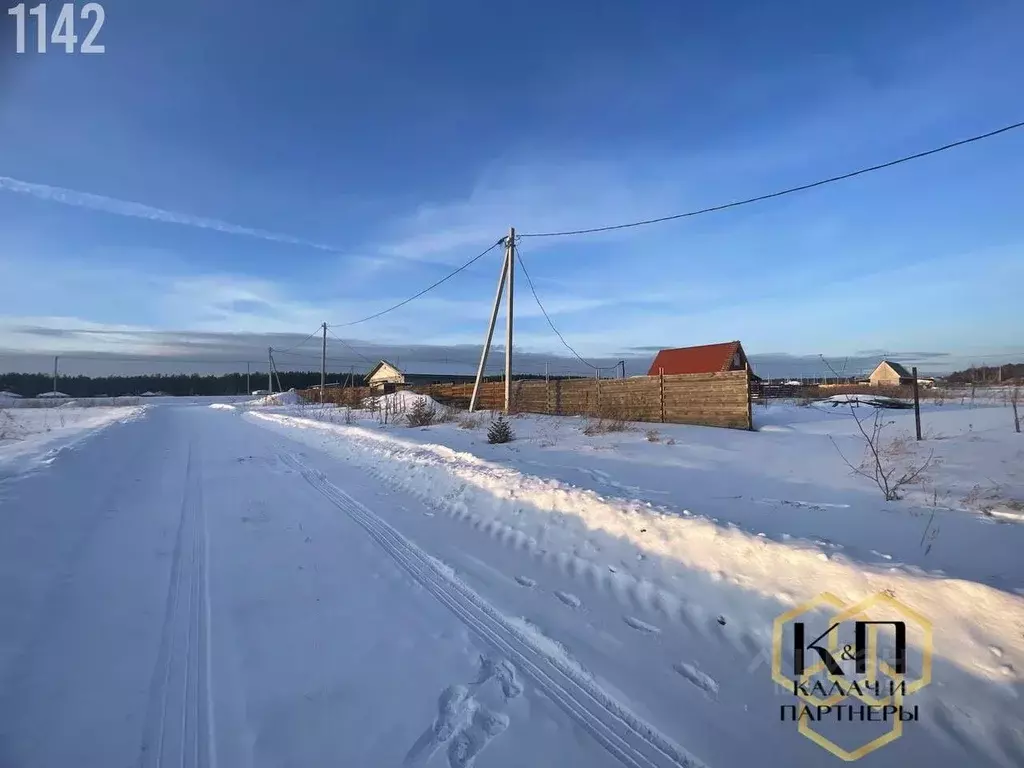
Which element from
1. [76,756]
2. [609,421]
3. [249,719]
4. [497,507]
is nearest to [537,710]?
[249,719]

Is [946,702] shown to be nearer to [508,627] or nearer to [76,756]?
[508,627]

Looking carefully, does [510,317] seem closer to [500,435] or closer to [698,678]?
[500,435]

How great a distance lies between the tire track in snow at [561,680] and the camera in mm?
2793

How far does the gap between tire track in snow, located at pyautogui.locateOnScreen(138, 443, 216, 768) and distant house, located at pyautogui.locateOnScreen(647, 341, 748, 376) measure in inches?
1098

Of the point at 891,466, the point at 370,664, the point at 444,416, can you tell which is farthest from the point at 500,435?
the point at 370,664

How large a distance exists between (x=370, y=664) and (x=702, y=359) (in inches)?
1343

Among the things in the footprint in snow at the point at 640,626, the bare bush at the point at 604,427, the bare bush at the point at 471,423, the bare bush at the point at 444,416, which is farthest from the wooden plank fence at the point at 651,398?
the footprint in snow at the point at 640,626

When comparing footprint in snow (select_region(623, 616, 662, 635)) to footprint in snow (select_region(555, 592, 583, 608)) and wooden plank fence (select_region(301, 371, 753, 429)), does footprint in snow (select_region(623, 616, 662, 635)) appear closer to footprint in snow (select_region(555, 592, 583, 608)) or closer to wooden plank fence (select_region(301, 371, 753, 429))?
footprint in snow (select_region(555, 592, 583, 608))

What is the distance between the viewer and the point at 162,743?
280 cm

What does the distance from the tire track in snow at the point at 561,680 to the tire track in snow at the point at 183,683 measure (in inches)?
70.2

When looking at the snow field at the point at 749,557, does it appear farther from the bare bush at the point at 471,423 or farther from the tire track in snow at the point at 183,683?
the bare bush at the point at 471,423

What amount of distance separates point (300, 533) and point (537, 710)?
4441 millimetres

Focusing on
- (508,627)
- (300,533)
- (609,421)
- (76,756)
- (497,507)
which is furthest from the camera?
(609,421)

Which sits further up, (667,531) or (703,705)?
(667,531)
